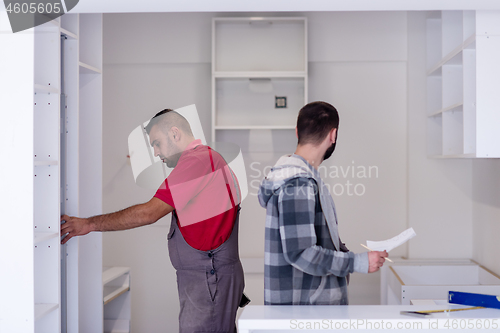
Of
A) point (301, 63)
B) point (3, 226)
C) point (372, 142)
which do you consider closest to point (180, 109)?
point (301, 63)

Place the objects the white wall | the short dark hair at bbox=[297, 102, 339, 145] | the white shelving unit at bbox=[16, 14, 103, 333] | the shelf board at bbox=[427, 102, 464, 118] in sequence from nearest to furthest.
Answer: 1. the short dark hair at bbox=[297, 102, 339, 145]
2. the white shelving unit at bbox=[16, 14, 103, 333]
3. the shelf board at bbox=[427, 102, 464, 118]
4. the white wall

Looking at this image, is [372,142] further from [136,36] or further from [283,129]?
[136,36]

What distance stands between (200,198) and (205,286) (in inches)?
15.1

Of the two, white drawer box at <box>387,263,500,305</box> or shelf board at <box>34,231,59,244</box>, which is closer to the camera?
shelf board at <box>34,231,59,244</box>

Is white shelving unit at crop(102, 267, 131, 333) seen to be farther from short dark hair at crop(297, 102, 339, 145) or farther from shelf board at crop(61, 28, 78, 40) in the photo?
short dark hair at crop(297, 102, 339, 145)

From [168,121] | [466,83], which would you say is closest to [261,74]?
[168,121]

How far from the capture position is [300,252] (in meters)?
1.48

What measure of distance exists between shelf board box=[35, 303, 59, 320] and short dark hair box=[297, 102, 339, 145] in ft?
3.77

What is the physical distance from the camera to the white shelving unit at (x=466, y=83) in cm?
192

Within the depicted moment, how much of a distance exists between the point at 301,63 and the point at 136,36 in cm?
126

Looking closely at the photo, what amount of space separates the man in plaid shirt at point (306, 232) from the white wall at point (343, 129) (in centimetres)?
169

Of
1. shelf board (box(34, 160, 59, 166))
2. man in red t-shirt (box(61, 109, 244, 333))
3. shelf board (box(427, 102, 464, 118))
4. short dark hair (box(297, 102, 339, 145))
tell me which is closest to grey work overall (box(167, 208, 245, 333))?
man in red t-shirt (box(61, 109, 244, 333))

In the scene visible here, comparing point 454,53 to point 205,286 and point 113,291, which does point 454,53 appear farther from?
point 113,291

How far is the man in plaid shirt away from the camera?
1477 millimetres
